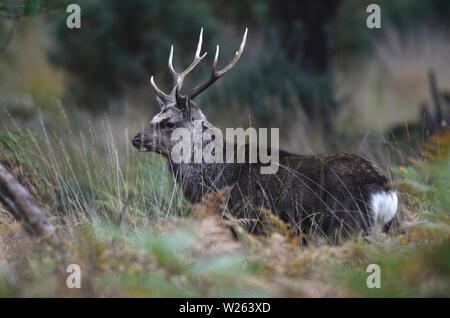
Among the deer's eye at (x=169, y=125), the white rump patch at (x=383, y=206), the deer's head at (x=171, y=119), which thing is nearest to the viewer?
the white rump patch at (x=383, y=206)

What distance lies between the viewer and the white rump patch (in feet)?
16.2

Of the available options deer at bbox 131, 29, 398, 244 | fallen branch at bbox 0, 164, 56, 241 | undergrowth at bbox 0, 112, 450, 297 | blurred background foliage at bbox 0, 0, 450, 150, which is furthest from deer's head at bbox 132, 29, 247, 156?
blurred background foliage at bbox 0, 0, 450, 150

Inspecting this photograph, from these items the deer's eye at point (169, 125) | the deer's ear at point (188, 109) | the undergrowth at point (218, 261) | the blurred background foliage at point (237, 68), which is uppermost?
the blurred background foliage at point (237, 68)

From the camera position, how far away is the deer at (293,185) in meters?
4.99

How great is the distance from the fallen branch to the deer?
1643mm

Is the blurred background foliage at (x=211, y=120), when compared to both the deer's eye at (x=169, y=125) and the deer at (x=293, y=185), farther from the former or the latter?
the deer's eye at (x=169, y=125)

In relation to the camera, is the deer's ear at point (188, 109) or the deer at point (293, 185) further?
the deer's ear at point (188, 109)

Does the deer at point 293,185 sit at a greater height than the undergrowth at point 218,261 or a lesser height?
greater

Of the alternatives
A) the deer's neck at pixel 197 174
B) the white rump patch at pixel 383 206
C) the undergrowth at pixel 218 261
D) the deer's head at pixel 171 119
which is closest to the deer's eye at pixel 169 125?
the deer's head at pixel 171 119

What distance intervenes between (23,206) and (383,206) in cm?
266

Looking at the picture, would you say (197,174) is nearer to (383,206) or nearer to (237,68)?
(383,206)

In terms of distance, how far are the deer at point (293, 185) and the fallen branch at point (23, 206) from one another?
1.64 meters

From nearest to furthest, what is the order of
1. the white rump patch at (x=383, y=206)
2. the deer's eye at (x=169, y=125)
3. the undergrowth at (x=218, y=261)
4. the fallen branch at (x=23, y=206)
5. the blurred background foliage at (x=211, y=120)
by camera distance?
the undergrowth at (x=218, y=261) → the blurred background foliage at (x=211, y=120) → the fallen branch at (x=23, y=206) → the white rump patch at (x=383, y=206) → the deer's eye at (x=169, y=125)

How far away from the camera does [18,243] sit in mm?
4441
